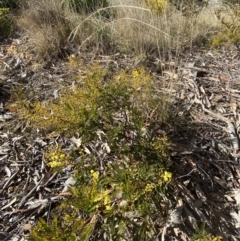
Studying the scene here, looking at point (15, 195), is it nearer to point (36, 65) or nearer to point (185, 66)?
point (36, 65)

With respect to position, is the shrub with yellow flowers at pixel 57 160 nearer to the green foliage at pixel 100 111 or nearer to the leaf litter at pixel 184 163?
the green foliage at pixel 100 111

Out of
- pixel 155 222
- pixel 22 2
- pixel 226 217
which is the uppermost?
pixel 22 2

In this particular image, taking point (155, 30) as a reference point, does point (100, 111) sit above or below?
above

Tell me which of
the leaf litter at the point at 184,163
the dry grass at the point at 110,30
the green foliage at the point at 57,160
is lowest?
the leaf litter at the point at 184,163

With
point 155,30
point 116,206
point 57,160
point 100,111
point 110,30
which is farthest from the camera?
point 110,30

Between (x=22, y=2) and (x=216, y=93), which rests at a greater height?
(x=22, y=2)

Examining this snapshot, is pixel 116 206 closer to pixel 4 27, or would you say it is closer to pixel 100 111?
pixel 100 111

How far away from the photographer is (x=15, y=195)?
1.91 metres

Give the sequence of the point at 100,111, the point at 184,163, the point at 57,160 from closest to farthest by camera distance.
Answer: the point at 57,160
the point at 100,111
the point at 184,163

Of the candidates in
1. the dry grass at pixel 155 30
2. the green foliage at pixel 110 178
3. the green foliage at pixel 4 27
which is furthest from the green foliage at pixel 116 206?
the green foliage at pixel 4 27

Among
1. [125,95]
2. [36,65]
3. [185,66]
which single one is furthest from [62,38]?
[125,95]

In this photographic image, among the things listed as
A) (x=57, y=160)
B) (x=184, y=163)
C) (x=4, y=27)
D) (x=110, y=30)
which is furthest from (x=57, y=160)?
(x=4, y=27)

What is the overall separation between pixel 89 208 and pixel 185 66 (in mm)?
2026

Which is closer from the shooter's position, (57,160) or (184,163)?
(57,160)
